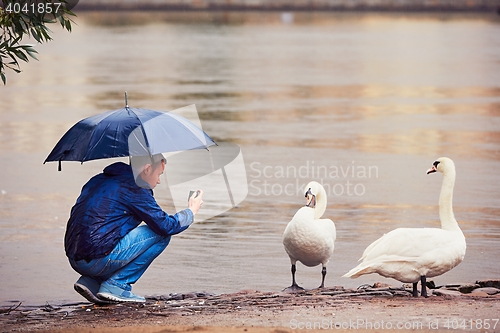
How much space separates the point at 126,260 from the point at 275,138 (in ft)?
31.7

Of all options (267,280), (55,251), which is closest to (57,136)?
(55,251)

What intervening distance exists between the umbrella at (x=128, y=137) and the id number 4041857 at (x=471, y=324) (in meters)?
2.21

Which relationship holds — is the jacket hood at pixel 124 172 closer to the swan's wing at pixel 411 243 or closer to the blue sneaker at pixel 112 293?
the blue sneaker at pixel 112 293

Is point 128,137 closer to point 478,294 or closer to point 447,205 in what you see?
point 447,205

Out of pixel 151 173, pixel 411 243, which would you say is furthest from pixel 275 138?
pixel 151 173

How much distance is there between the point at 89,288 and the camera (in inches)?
269

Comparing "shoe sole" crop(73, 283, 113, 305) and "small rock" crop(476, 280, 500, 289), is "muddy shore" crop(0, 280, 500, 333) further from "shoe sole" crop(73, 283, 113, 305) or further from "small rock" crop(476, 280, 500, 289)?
"small rock" crop(476, 280, 500, 289)

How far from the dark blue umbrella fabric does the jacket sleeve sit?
33 cm

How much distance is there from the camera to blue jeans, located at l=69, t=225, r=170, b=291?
22.0ft

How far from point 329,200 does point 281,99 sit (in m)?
10.3

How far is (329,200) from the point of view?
11641 millimetres

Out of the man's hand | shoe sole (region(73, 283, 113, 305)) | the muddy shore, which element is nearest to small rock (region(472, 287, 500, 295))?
the muddy shore

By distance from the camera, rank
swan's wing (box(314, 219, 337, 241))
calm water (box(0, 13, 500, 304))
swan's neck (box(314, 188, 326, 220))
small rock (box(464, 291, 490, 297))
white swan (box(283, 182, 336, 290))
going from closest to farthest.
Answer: small rock (box(464, 291, 490, 297)) → white swan (box(283, 182, 336, 290)) → swan's wing (box(314, 219, 337, 241)) → swan's neck (box(314, 188, 326, 220)) → calm water (box(0, 13, 500, 304))

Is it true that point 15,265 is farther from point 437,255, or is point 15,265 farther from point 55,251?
point 437,255
